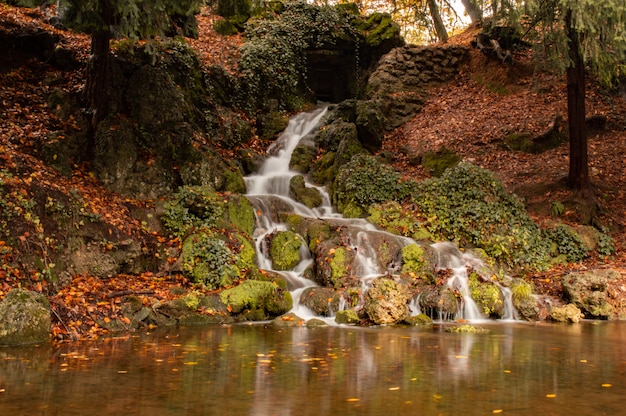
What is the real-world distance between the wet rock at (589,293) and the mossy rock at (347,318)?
441cm

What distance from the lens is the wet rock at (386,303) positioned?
923 centimetres

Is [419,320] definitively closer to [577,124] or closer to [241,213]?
[241,213]

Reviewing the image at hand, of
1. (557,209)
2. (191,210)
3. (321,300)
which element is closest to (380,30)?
(557,209)

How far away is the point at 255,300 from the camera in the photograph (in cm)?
979

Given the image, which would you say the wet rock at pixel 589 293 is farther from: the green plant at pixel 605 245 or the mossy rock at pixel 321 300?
the mossy rock at pixel 321 300

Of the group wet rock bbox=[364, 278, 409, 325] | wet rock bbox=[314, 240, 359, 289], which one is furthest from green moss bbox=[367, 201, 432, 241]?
wet rock bbox=[364, 278, 409, 325]

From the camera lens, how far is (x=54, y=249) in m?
9.05

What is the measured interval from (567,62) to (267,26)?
42.6 feet

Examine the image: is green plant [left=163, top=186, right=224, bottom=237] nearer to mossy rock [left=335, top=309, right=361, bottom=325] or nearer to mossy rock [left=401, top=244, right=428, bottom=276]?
mossy rock [left=335, top=309, right=361, bottom=325]

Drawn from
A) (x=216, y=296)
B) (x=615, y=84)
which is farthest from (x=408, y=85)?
(x=216, y=296)

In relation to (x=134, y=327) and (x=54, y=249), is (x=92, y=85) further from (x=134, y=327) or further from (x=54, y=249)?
(x=134, y=327)

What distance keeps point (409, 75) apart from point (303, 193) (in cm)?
923

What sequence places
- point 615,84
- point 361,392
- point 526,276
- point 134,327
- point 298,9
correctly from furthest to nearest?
point 298,9 → point 615,84 → point 526,276 → point 134,327 → point 361,392

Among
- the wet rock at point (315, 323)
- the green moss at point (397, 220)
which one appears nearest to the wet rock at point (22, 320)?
the wet rock at point (315, 323)
